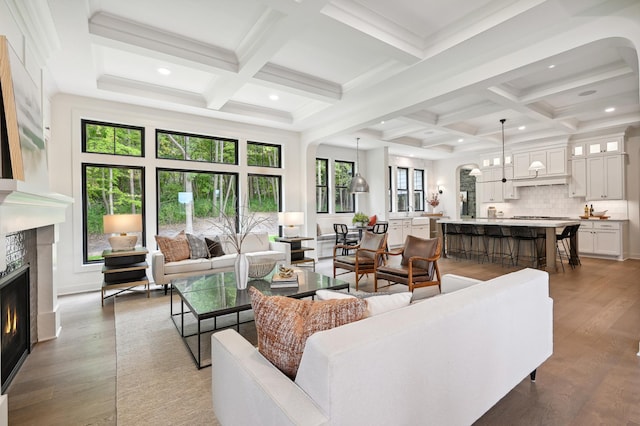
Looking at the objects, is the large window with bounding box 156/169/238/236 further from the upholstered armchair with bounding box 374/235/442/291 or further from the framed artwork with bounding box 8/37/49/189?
the upholstered armchair with bounding box 374/235/442/291

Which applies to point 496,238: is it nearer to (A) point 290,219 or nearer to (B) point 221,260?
(A) point 290,219

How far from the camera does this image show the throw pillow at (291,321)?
124 centimetres

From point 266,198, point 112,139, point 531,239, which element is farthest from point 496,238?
point 112,139

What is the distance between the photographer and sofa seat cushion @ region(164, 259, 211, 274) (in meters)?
4.52

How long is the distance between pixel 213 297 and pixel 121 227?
2444mm

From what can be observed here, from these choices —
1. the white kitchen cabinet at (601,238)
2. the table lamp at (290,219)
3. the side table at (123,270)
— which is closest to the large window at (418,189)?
the white kitchen cabinet at (601,238)

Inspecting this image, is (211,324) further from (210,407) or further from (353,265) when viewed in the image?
(353,265)

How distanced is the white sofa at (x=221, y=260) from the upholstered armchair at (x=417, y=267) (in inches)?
81.7

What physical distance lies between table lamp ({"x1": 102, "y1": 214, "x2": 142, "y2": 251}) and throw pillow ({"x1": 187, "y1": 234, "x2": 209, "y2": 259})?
76 cm

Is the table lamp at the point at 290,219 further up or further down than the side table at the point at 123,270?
further up

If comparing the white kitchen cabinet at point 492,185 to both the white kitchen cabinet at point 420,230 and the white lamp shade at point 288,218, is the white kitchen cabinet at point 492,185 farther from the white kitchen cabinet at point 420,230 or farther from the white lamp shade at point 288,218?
the white lamp shade at point 288,218

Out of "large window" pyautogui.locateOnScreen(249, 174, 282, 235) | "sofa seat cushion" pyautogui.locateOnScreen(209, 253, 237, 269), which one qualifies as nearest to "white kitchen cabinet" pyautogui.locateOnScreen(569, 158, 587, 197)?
"large window" pyautogui.locateOnScreen(249, 174, 282, 235)

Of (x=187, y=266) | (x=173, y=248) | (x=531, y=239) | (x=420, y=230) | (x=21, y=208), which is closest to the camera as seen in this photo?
(x=21, y=208)

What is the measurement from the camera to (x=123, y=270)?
4316 mm
